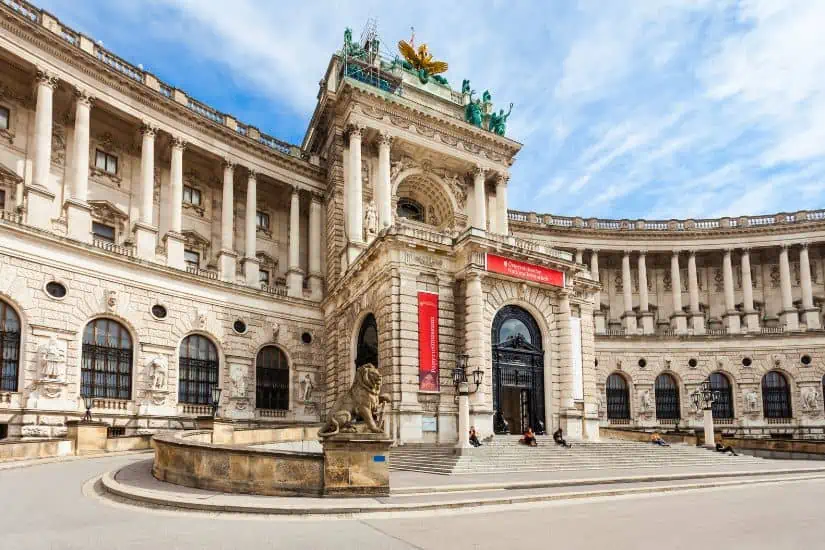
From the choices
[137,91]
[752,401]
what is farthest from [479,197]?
[752,401]

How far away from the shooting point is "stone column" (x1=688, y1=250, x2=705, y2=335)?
57.2 m

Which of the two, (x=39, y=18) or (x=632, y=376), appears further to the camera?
(x=632, y=376)

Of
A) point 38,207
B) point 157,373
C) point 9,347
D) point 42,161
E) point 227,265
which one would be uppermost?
point 42,161

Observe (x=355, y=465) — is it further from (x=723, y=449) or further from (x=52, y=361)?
(x=723, y=449)

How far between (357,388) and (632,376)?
43.7m

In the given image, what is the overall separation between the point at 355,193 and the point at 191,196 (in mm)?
11100

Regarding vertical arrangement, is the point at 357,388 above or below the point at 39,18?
below

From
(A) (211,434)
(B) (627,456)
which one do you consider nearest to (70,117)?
(A) (211,434)

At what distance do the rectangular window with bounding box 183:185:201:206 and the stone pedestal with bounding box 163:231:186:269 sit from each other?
17.1 feet

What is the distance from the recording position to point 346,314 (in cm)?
3784

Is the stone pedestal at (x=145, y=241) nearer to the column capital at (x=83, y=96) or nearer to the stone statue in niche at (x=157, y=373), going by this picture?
the stone statue in niche at (x=157, y=373)

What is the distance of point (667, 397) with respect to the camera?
55.5 metres

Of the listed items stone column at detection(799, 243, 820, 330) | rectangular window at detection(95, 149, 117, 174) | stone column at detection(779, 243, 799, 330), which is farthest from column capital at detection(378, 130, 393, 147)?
stone column at detection(799, 243, 820, 330)

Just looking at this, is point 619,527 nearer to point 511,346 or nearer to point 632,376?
point 511,346
